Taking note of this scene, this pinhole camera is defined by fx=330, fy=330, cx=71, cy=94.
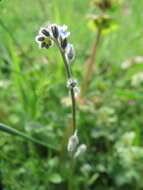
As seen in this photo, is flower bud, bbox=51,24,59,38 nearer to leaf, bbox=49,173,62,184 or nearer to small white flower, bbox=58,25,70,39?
small white flower, bbox=58,25,70,39

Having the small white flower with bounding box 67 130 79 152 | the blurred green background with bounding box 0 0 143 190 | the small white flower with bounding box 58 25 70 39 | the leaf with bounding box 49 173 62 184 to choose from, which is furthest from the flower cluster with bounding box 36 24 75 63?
the leaf with bounding box 49 173 62 184

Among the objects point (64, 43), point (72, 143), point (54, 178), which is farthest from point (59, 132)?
point (64, 43)

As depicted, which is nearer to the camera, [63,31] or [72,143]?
[63,31]

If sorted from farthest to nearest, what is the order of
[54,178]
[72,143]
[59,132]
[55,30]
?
[59,132]
[54,178]
[72,143]
[55,30]

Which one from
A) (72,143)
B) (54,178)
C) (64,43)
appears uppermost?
(64,43)

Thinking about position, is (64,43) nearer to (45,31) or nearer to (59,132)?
(45,31)

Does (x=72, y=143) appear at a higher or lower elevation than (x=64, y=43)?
lower

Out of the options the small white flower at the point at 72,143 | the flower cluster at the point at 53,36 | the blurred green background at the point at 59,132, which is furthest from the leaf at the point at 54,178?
the flower cluster at the point at 53,36

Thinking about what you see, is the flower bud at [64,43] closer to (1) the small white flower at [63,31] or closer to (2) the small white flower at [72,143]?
(1) the small white flower at [63,31]

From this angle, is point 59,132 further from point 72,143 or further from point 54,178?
point 72,143

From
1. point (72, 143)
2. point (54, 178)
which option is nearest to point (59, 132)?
point (54, 178)

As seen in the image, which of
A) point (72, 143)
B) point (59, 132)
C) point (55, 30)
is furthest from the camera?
point (59, 132)
